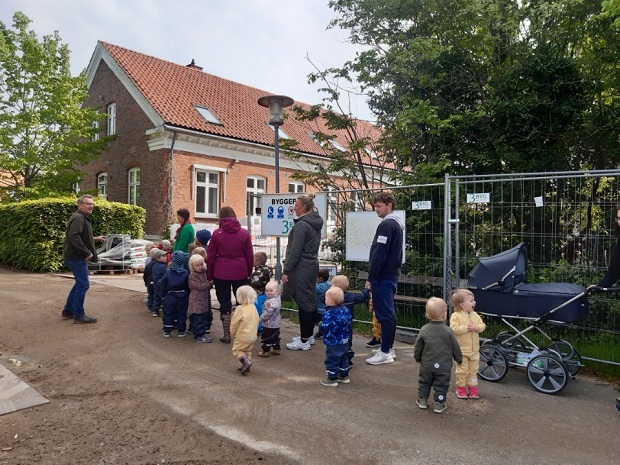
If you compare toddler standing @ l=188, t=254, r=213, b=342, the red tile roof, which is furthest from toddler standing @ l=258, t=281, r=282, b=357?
the red tile roof

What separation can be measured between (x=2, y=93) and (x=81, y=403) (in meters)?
18.7

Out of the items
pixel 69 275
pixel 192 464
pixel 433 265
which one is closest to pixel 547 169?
pixel 433 265

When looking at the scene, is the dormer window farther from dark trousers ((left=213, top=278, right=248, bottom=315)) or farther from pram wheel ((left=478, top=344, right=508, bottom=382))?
pram wheel ((left=478, top=344, right=508, bottom=382))

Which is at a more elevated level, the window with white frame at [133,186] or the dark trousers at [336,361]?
the window with white frame at [133,186]

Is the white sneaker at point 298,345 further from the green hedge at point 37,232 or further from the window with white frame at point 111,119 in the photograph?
the window with white frame at point 111,119

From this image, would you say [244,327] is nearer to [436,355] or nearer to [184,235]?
[436,355]

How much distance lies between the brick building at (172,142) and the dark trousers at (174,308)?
13.1 m

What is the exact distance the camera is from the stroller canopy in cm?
528

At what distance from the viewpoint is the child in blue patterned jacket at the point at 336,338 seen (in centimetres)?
516

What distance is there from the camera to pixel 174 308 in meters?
7.19

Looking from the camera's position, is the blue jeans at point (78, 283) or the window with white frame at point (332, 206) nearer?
the blue jeans at point (78, 283)

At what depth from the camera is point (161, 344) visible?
6809 mm

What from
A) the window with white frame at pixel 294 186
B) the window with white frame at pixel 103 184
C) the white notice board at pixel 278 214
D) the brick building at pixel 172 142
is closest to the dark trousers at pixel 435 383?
the white notice board at pixel 278 214

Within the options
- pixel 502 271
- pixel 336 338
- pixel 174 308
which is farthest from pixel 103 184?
pixel 502 271
